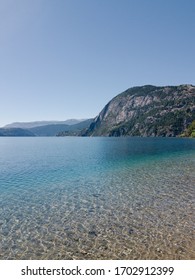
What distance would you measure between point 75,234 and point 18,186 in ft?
60.9

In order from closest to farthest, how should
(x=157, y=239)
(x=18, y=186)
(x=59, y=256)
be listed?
(x=59, y=256) < (x=157, y=239) < (x=18, y=186)

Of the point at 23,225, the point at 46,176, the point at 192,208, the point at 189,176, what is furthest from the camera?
the point at 46,176

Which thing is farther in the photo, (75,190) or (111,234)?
(75,190)

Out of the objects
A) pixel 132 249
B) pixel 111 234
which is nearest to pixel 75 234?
pixel 111 234

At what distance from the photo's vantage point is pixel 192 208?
23.1 meters

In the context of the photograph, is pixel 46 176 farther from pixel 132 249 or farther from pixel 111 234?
pixel 132 249

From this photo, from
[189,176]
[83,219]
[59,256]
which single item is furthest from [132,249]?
[189,176]

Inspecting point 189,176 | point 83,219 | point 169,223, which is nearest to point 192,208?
point 169,223

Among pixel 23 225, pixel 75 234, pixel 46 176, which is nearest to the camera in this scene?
pixel 75 234

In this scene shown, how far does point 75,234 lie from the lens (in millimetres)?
17672

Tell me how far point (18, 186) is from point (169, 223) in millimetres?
21304

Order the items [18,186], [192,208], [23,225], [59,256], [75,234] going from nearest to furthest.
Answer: [59,256]
[75,234]
[23,225]
[192,208]
[18,186]
